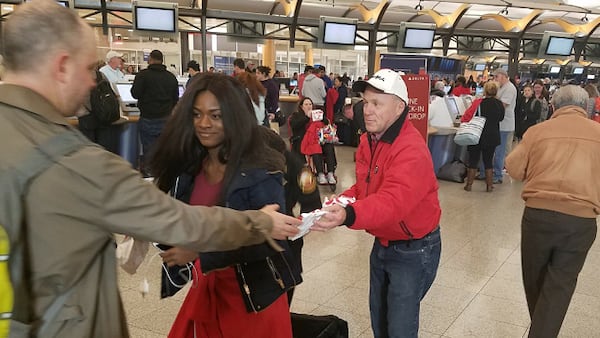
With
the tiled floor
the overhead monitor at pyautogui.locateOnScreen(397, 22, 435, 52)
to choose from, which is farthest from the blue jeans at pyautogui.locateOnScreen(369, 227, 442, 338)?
the overhead monitor at pyautogui.locateOnScreen(397, 22, 435, 52)

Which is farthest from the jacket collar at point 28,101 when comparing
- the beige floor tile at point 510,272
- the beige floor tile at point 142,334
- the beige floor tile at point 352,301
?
the beige floor tile at point 510,272

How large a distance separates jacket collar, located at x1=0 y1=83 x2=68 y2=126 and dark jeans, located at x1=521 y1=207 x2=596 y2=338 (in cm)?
241

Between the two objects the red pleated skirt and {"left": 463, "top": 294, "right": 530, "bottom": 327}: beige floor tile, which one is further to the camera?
{"left": 463, "top": 294, "right": 530, "bottom": 327}: beige floor tile

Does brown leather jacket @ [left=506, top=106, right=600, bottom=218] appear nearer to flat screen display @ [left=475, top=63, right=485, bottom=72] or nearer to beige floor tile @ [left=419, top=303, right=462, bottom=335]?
beige floor tile @ [left=419, top=303, right=462, bottom=335]

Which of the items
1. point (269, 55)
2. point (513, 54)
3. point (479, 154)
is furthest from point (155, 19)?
point (269, 55)

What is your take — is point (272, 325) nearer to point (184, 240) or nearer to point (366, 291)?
point (184, 240)

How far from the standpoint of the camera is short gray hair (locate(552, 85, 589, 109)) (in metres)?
2.59

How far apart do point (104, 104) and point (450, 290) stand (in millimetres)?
4462

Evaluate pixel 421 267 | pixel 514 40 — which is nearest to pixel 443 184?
pixel 421 267

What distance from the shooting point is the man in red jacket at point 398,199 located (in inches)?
76.8

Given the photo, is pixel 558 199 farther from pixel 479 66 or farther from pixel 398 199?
pixel 479 66

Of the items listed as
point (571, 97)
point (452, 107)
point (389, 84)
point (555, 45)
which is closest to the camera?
point (389, 84)

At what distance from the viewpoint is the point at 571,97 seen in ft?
8.55

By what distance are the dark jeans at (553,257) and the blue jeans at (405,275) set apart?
79 cm
